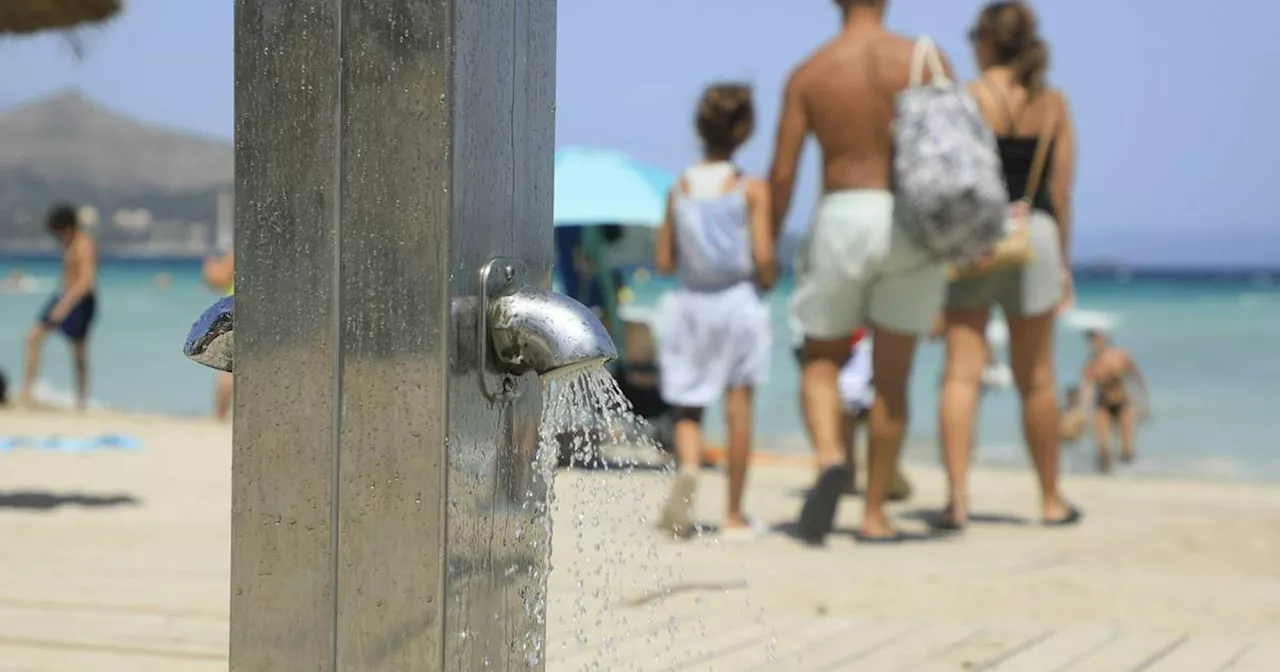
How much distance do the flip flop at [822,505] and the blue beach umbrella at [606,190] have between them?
3.90 metres

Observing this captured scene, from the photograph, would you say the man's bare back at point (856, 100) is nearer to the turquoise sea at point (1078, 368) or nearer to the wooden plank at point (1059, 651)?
the wooden plank at point (1059, 651)

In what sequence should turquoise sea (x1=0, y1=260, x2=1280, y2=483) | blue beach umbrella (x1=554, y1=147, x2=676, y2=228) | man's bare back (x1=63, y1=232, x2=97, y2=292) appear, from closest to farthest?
blue beach umbrella (x1=554, y1=147, x2=676, y2=228) < man's bare back (x1=63, y1=232, x2=97, y2=292) < turquoise sea (x1=0, y1=260, x2=1280, y2=483)

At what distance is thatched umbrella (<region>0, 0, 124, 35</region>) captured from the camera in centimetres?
609

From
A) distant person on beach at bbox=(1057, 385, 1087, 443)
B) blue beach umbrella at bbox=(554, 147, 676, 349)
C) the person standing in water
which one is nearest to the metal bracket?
the person standing in water

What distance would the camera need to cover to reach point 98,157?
9806 centimetres

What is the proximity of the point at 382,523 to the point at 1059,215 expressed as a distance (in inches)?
194

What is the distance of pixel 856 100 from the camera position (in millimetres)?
5250

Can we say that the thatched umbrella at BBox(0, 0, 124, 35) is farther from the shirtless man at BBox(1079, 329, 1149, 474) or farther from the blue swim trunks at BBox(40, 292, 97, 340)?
the shirtless man at BBox(1079, 329, 1149, 474)

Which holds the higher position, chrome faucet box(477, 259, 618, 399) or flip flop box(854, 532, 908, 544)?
chrome faucet box(477, 259, 618, 399)

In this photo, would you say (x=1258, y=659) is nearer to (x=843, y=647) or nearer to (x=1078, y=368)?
(x=843, y=647)

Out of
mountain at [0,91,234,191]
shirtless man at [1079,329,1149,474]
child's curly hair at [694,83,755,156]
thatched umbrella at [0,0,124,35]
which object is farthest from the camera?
mountain at [0,91,234,191]

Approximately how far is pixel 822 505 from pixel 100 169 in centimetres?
9501

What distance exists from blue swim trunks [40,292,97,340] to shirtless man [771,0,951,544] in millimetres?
8636

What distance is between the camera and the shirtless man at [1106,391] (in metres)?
12.1
